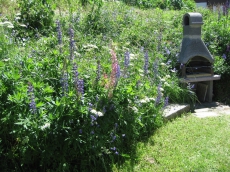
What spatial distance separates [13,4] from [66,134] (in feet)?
18.8

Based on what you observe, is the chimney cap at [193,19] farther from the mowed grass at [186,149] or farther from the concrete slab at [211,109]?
Answer: the mowed grass at [186,149]

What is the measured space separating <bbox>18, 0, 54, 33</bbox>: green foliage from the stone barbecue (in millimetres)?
2875

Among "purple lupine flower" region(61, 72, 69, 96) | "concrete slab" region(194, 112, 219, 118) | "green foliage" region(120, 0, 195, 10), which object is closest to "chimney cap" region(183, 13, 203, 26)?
"concrete slab" region(194, 112, 219, 118)

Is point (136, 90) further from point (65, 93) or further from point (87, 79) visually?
point (65, 93)

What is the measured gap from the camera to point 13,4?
Answer: 7.75 metres

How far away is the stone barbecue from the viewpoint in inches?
231

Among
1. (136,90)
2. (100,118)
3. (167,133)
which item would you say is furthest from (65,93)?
(167,133)

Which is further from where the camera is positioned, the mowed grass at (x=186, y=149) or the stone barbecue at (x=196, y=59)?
the stone barbecue at (x=196, y=59)

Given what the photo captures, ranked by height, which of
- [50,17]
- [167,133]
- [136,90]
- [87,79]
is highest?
[50,17]

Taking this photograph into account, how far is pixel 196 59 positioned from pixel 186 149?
279 centimetres

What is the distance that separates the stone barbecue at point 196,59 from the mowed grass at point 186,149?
1.31m

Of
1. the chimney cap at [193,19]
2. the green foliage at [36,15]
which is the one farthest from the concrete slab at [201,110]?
the green foliage at [36,15]

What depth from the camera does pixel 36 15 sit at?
657cm

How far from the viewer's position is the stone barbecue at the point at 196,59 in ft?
19.3
